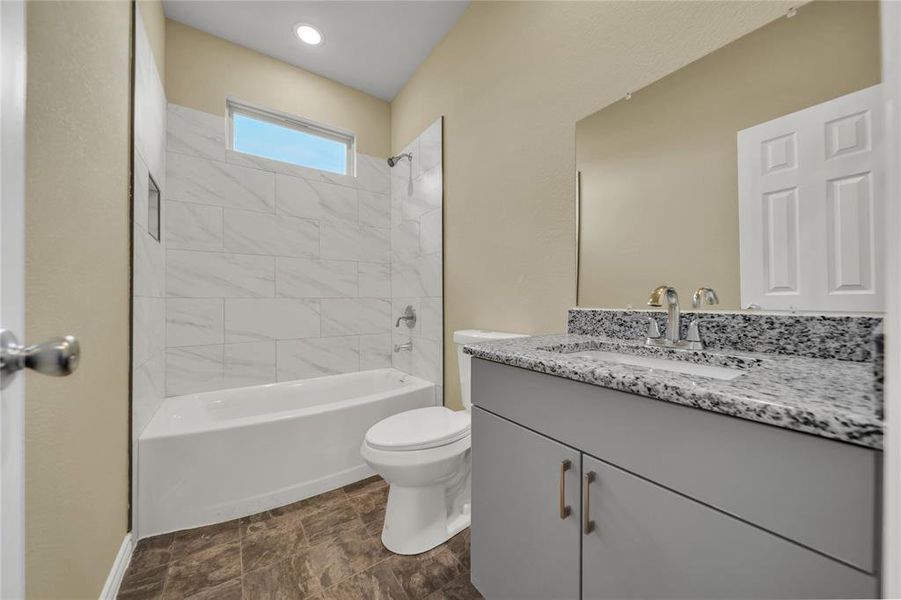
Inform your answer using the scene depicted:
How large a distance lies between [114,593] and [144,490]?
40 cm

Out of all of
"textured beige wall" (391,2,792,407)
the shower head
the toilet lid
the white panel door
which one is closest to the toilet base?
the toilet lid

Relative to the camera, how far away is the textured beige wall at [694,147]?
86cm

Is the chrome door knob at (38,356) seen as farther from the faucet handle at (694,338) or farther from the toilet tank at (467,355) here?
the toilet tank at (467,355)

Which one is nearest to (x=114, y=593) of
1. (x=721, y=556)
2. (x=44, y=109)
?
(x=44, y=109)

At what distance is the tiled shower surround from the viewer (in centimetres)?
215

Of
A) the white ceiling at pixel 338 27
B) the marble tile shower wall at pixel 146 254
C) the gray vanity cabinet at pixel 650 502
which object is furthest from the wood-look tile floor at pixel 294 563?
the white ceiling at pixel 338 27

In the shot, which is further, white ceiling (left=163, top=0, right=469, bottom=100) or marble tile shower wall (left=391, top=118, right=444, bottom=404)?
marble tile shower wall (left=391, top=118, right=444, bottom=404)

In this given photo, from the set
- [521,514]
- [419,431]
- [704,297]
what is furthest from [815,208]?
[419,431]

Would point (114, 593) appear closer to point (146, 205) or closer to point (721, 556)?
point (146, 205)

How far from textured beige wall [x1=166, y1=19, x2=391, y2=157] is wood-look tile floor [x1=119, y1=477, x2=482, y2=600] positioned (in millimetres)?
2448

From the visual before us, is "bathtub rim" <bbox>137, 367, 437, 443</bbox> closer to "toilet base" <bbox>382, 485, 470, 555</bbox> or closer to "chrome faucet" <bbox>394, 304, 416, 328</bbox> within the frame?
"chrome faucet" <bbox>394, 304, 416, 328</bbox>

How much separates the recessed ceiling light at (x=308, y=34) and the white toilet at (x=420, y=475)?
240 cm

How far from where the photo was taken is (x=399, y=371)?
9.15 ft

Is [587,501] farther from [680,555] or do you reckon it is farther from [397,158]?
[397,158]
